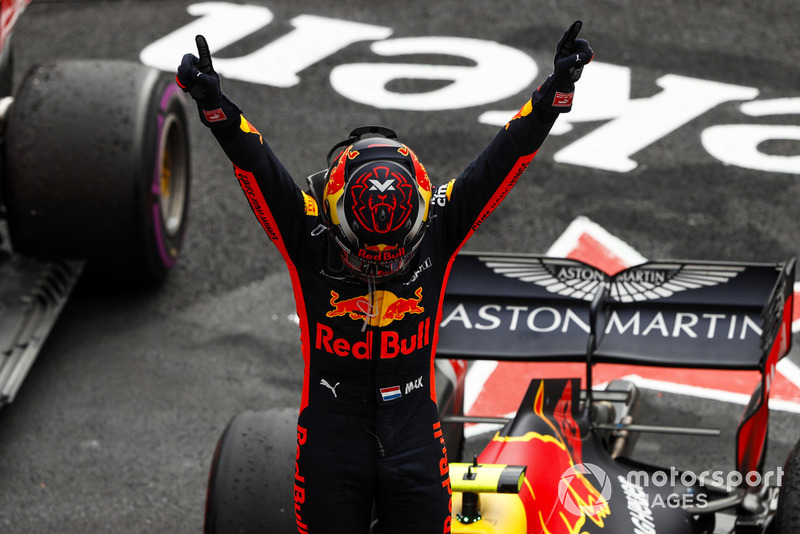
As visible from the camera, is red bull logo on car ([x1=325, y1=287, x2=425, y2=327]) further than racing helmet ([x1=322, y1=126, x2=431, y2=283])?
Yes

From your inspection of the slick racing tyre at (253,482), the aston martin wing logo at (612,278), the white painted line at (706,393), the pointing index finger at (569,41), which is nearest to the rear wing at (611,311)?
the aston martin wing logo at (612,278)

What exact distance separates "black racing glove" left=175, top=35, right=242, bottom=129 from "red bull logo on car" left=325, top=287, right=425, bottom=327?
0.68m

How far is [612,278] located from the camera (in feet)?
16.5

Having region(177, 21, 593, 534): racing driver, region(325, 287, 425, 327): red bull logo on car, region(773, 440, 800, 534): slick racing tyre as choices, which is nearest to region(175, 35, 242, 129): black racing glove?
region(177, 21, 593, 534): racing driver

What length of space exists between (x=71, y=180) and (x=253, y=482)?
109 inches

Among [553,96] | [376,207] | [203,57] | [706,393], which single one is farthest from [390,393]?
[706,393]

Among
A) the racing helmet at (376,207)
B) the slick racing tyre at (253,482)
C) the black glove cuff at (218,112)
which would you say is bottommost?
the slick racing tyre at (253,482)

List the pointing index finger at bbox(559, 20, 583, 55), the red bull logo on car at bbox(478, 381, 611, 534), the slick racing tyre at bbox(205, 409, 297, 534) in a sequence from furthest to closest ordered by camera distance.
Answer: the slick racing tyre at bbox(205, 409, 297, 534) < the red bull logo on car at bbox(478, 381, 611, 534) < the pointing index finger at bbox(559, 20, 583, 55)

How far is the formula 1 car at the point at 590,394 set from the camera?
4391 millimetres

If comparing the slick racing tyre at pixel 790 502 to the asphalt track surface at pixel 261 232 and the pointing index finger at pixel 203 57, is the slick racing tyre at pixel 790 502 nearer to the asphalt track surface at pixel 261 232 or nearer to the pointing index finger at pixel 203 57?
the asphalt track surface at pixel 261 232

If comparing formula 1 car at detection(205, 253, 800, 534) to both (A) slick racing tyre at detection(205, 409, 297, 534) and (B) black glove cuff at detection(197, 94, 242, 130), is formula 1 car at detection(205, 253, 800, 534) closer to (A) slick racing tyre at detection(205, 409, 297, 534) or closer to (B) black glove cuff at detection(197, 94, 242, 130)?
(A) slick racing tyre at detection(205, 409, 297, 534)

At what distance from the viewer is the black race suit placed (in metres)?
3.93

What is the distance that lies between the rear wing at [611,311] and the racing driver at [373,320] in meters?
0.88

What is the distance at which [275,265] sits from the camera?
7.82 metres
